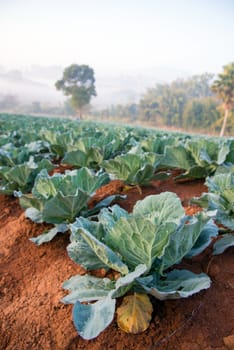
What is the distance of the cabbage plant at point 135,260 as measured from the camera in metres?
0.95

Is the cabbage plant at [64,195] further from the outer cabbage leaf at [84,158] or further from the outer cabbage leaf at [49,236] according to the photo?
the outer cabbage leaf at [84,158]

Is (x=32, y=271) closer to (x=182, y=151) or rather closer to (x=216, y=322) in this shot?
(x=216, y=322)

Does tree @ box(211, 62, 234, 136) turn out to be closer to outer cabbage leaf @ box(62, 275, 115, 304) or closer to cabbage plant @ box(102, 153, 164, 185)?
cabbage plant @ box(102, 153, 164, 185)

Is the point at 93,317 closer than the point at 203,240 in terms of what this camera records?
Yes

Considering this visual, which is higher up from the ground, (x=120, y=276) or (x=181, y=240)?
(x=181, y=240)

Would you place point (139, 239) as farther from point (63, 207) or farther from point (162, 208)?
point (63, 207)

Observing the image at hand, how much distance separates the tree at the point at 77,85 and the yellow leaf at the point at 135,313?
198 feet

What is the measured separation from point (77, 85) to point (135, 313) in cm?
6854

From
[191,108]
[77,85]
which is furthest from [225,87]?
[77,85]

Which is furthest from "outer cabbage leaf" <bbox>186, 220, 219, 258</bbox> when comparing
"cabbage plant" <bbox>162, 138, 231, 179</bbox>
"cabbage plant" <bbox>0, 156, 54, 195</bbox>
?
"cabbage plant" <bbox>0, 156, 54, 195</bbox>

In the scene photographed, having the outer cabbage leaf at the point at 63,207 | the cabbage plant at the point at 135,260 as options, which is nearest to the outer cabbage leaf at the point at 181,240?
the cabbage plant at the point at 135,260

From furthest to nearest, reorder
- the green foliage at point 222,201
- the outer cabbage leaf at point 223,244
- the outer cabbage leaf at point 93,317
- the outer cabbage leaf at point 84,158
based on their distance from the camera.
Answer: the outer cabbage leaf at point 84,158
the green foliage at point 222,201
the outer cabbage leaf at point 223,244
the outer cabbage leaf at point 93,317

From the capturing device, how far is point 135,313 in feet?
3.39

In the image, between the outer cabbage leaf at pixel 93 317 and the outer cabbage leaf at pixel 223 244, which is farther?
the outer cabbage leaf at pixel 223 244
